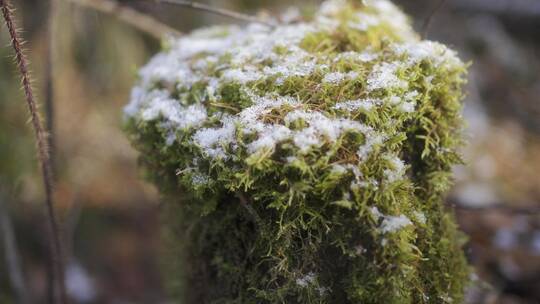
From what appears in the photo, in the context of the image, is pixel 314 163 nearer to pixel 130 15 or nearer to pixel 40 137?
pixel 40 137

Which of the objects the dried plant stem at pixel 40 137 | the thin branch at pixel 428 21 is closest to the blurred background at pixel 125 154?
the dried plant stem at pixel 40 137

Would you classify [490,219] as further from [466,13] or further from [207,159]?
[466,13]

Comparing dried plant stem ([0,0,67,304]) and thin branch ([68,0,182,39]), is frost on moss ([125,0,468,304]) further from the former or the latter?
thin branch ([68,0,182,39])

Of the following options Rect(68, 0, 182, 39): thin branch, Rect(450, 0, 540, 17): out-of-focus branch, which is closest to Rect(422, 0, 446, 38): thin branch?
Rect(68, 0, 182, 39): thin branch

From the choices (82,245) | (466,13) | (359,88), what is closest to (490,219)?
(359,88)

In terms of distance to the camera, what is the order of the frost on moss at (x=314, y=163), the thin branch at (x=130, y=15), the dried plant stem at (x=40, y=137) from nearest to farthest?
the frost on moss at (x=314, y=163) < the dried plant stem at (x=40, y=137) < the thin branch at (x=130, y=15)

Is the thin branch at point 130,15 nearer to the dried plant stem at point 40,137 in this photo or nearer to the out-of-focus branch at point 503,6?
the dried plant stem at point 40,137
